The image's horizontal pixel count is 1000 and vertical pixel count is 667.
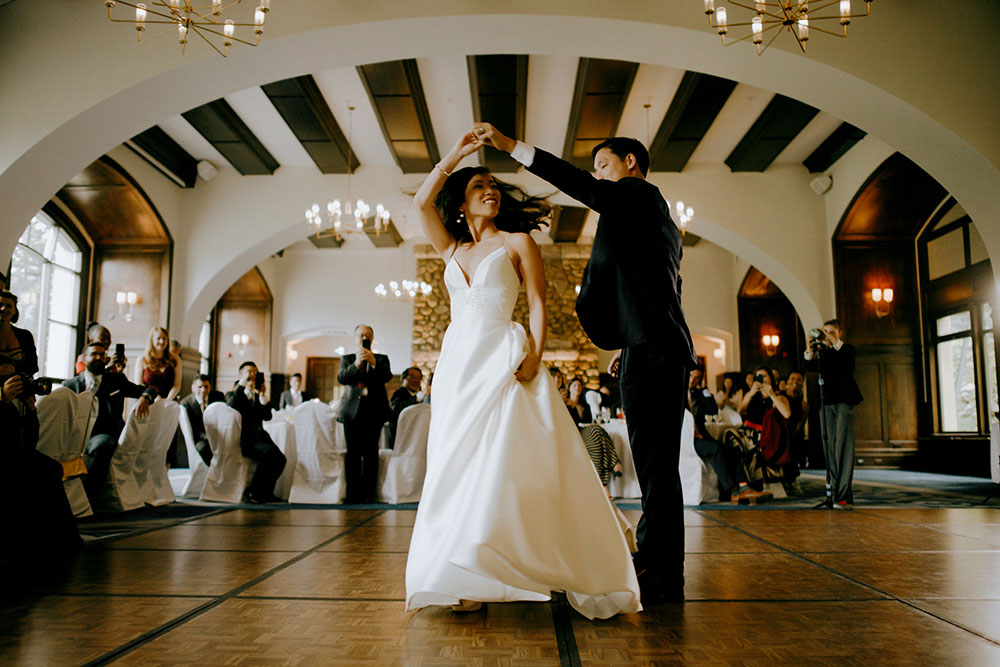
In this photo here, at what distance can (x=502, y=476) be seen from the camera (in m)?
1.85

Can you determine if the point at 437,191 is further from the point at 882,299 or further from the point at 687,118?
the point at 882,299

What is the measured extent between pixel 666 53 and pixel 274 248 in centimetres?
668

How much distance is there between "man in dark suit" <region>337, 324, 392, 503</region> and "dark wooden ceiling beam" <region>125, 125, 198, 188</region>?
5.04 m

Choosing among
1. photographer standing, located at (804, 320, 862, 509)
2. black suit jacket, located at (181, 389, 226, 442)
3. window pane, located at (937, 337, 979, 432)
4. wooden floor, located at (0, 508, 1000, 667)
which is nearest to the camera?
wooden floor, located at (0, 508, 1000, 667)

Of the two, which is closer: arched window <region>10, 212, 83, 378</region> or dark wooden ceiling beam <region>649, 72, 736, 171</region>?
dark wooden ceiling beam <region>649, 72, 736, 171</region>

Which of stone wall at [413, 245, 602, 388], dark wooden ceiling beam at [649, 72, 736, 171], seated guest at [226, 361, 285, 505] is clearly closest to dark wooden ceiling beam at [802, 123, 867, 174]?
dark wooden ceiling beam at [649, 72, 736, 171]

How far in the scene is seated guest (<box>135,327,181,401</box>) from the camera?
222 inches

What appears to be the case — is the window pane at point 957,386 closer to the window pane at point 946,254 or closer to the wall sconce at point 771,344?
the window pane at point 946,254

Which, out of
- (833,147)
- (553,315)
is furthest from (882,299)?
(553,315)

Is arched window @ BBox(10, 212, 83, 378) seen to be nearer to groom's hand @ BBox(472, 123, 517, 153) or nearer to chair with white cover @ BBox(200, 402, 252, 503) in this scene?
chair with white cover @ BBox(200, 402, 252, 503)

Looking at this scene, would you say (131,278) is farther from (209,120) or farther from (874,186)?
(874,186)

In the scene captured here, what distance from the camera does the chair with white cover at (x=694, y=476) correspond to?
559 centimetres

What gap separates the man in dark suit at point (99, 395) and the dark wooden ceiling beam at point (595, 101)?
16.6 ft

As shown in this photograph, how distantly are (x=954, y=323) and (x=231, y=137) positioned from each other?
9.99 metres
